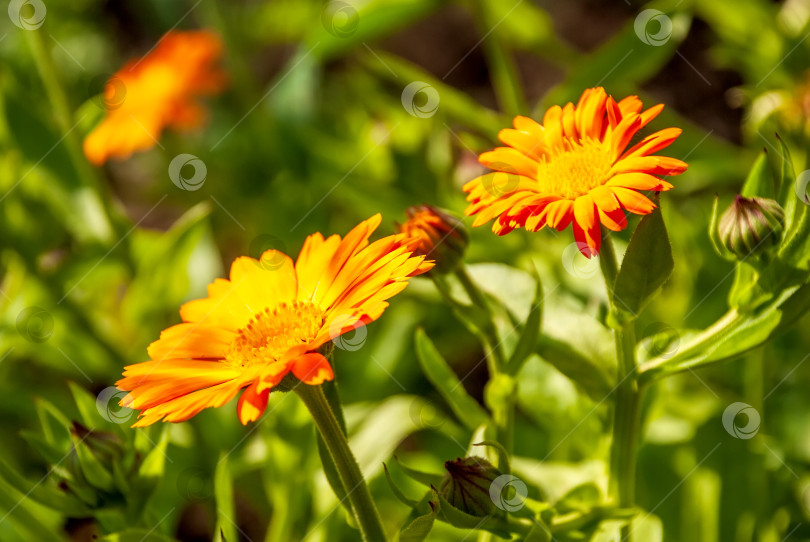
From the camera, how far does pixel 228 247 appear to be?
10.2ft

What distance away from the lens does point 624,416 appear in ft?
3.62

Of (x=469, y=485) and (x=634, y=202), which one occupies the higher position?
(x=634, y=202)

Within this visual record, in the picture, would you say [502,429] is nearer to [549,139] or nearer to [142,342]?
[549,139]

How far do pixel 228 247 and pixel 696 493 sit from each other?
199 centimetres

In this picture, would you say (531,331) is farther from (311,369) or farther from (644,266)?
(311,369)

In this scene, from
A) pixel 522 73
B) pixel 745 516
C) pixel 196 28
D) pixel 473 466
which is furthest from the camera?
pixel 196 28

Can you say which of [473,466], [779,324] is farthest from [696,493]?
[473,466]

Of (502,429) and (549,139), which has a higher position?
(549,139)

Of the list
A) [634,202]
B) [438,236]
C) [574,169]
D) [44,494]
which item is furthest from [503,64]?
[44,494]

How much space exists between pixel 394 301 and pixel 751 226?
144 centimetres

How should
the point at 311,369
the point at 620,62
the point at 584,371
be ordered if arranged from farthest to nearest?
the point at 620,62 → the point at 584,371 → the point at 311,369

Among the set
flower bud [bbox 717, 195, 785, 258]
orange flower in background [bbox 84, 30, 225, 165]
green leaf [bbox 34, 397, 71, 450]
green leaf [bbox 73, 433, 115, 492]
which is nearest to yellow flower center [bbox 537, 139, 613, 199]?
flower bud [bbox 717, 195, 785, 258]

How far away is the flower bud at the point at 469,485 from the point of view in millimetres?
936

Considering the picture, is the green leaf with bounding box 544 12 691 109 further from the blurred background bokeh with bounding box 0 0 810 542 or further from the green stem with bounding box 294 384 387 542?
the green stem with bounding box 294 384 387 542
